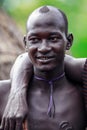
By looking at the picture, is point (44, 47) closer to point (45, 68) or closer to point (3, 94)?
point (45, 68)

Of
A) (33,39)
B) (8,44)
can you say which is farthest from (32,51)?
(8,44)

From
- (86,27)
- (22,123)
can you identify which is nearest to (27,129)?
(22,123)

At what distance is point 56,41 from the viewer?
12.0 feet

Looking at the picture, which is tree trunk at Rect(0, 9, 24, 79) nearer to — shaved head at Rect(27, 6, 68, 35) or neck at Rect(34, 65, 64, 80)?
neck at Rect(34, 65, 64, 80)

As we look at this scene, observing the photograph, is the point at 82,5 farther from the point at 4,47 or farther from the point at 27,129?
the point at 27,129

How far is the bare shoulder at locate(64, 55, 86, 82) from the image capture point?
12.7 feet

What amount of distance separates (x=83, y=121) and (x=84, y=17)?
5481 millimetres

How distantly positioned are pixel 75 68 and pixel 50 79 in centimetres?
16

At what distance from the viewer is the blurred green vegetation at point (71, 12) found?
8578mm

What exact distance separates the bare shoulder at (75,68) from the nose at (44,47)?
32cm

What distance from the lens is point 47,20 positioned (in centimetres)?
366

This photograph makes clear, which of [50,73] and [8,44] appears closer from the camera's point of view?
[50,73]

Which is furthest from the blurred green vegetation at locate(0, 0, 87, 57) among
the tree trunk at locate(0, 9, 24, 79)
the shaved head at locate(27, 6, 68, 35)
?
the shaved head at locate(27, 6, 68, 35)

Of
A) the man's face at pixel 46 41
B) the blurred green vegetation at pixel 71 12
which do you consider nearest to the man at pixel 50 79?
the man's face at pixel 46 41
